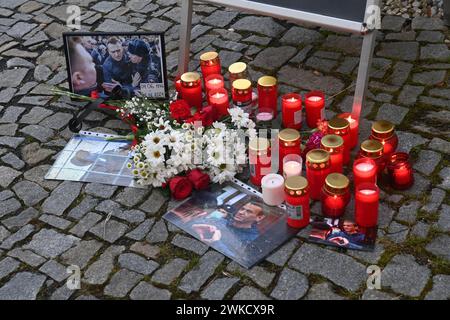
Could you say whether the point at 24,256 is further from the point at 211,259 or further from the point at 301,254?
the point at 301,254

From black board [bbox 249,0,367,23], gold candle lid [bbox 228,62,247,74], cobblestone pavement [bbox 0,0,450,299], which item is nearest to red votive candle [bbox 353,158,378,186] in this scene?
cobblestone pavement [bbox 0,0,450,299]

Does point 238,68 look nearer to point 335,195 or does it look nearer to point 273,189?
point 273,189

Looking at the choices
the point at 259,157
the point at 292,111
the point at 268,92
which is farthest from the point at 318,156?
the point at 268,92

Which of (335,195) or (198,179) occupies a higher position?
(335,195)

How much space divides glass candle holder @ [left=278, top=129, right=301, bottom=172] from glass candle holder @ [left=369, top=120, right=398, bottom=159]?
41 cm

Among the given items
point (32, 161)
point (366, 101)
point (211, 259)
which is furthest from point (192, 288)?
point (366, 101)

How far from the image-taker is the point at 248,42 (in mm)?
4465

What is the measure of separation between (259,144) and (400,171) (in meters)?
0.71

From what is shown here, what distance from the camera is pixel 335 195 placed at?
299cm

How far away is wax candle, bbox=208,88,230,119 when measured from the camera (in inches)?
143

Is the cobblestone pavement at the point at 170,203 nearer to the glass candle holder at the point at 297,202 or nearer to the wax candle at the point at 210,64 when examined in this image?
the glass candle holder at the point at 297,202

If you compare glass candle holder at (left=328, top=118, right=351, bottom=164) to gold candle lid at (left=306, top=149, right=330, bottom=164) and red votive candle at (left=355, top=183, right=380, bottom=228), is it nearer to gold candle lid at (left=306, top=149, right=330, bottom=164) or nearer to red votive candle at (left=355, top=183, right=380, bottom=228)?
gold candle lid at (left=306, top=149, right=330, bottom=164)

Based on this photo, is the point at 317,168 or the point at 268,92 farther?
the point at 268,92

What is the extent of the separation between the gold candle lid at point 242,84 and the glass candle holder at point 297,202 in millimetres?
793
